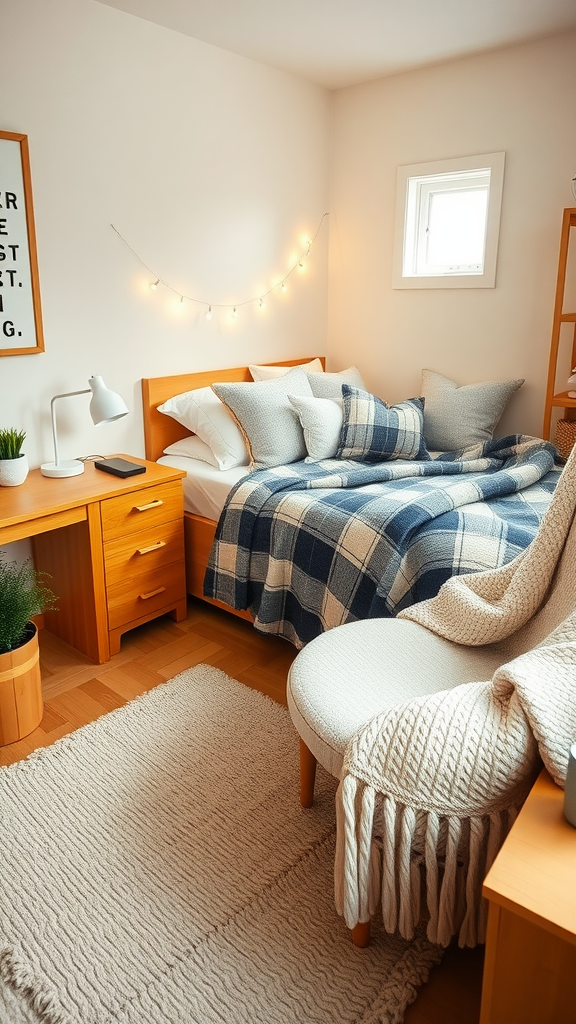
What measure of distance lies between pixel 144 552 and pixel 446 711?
154cm

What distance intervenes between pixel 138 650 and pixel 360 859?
151 centimetres

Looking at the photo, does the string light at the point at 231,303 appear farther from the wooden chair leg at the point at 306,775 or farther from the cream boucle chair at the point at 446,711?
the wooden chair leg at the point at 306,775

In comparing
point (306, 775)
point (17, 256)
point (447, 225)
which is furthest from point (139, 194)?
point (306, 775)

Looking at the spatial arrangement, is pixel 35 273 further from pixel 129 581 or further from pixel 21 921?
pixel 21 921

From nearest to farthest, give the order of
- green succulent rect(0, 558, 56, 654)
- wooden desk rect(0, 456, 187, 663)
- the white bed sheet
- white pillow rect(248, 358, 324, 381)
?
green succulent rect(0, 558, 56, 654) → wooden desk rect(0, 456, 187, 663) → the white bed sheet → white pillow rect(248, 358, 324, 381)

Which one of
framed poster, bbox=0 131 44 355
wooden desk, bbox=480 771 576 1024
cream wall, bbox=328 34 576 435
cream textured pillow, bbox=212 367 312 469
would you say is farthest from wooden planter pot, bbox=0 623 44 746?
cream wall, bbox=328 34 576 435

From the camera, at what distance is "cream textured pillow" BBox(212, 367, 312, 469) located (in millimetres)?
2852

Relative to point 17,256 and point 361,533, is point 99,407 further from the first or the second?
point 361,533

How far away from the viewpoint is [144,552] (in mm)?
2539

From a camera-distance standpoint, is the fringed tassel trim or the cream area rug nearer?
the fringed tassel trim

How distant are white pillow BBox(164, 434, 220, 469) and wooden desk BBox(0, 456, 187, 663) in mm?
276

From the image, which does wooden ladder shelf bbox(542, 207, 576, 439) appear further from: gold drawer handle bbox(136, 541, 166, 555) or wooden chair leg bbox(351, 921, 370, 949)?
wooden chair leg bbox(351, 921, 370, 949)

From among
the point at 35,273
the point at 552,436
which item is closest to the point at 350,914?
the point at 35,273

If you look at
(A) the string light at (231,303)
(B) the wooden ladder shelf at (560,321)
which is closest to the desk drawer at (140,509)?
(A) the string light at (231,303)
